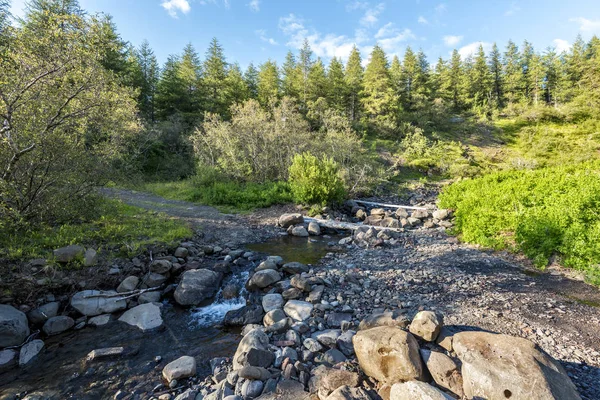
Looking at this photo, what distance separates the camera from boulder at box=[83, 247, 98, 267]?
6270 mm

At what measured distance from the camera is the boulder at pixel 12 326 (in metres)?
4.48

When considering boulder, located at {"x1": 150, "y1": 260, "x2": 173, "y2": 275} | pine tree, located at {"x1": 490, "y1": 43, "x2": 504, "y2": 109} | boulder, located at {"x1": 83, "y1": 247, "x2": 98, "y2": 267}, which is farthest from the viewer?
pine tree, located at {"x1": 490, "y1": 43, "x2": 504, "y2": 109}

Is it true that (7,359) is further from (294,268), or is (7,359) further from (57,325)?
(294,268)

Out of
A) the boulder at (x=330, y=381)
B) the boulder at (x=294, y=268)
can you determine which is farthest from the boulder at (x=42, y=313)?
the boulder at (x=330, y=381)

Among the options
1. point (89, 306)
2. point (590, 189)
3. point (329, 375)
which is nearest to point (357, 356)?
point (329, 375)

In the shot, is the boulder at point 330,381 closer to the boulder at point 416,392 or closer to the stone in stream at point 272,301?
the boulder at point 416,392

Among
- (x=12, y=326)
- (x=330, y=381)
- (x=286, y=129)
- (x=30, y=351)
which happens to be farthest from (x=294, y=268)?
(x=286, y=129)

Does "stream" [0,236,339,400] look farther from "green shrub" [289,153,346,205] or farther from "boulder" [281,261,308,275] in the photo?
"green shrub" [289,153,346,205]

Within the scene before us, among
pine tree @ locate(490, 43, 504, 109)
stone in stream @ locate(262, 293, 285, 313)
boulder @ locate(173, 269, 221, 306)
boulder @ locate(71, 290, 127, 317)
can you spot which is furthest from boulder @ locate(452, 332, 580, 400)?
pine tree @ locate(490, 43, 504, 109)

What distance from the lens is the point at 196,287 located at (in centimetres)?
627

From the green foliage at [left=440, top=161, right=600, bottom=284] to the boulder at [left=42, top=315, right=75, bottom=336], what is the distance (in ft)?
35.7

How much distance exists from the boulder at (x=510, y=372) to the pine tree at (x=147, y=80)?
34.2 m

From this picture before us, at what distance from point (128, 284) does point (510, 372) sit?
712cm

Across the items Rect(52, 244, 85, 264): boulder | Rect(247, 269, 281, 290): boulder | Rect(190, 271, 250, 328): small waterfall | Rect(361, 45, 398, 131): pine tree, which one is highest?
Rect(361, 45, 398, 131): pine tree
